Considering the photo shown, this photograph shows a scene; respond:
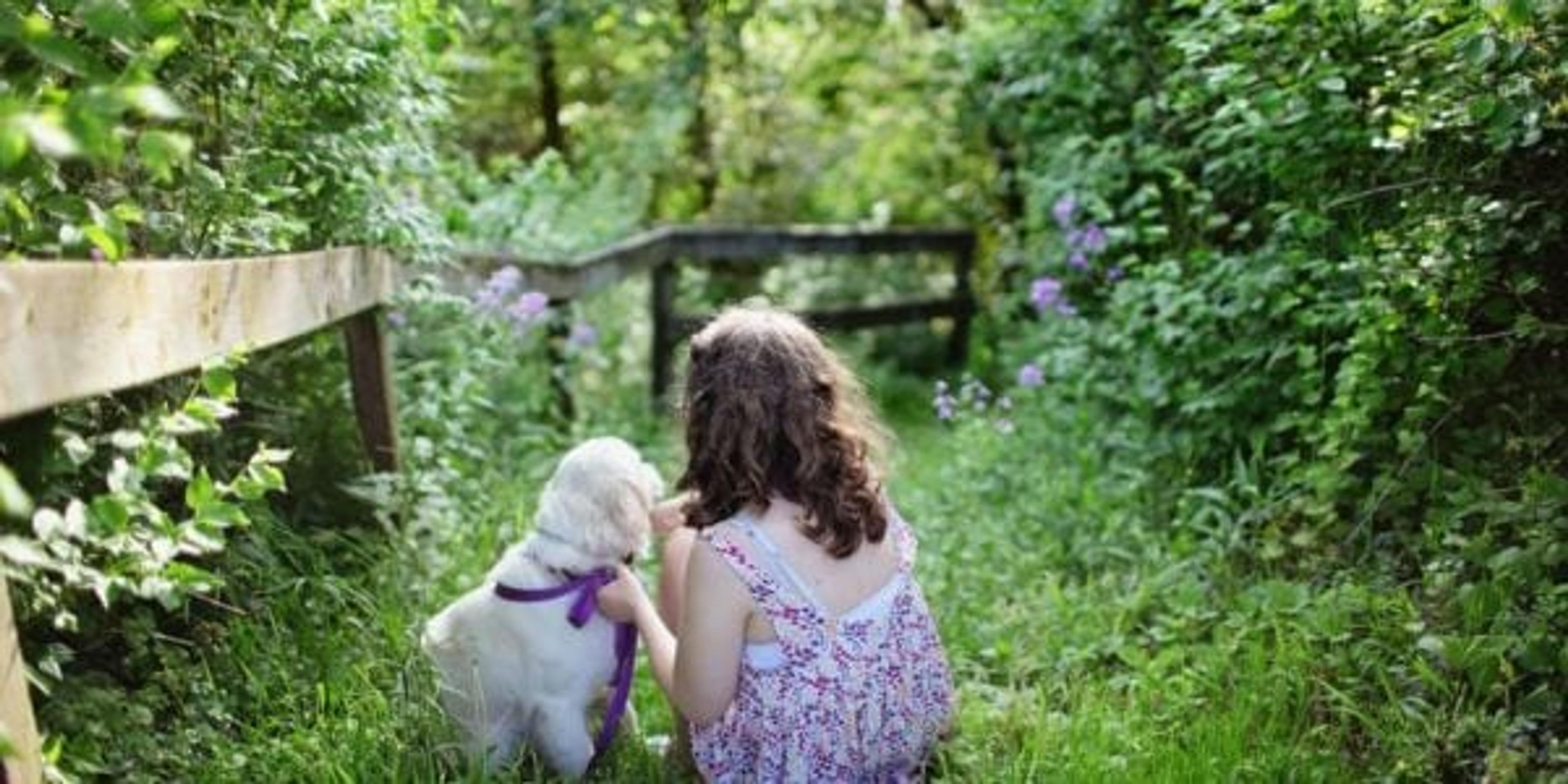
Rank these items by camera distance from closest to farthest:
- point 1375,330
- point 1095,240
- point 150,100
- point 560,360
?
point 150,100
point 1375,330
point 1095,240
point 560,360

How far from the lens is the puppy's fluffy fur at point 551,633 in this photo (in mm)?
3119

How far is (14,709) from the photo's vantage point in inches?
72.5

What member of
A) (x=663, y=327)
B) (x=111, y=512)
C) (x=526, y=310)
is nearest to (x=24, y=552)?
(x=111, y=512)

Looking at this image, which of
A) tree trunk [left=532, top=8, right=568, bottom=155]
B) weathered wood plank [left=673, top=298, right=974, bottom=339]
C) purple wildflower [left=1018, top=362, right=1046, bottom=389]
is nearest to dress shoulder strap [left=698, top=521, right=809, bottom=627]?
purple wildflower [left=1018, top=362, right=1046, bottom=389]

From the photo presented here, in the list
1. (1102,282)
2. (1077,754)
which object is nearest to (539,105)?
(1102,282)

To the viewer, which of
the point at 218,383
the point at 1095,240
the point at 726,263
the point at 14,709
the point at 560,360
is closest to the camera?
the point at 14,709

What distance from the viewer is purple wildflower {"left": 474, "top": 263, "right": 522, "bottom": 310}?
4871 millimetres

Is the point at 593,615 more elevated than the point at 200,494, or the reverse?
the point at 200,494

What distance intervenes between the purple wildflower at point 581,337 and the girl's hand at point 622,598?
318cm

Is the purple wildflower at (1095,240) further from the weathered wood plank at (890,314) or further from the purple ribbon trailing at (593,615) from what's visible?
the weathered wood plank at (890,314)

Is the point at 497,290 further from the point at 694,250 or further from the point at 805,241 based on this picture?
the point at 805,241

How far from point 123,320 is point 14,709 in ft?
1.63

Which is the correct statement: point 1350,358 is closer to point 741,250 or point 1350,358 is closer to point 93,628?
point 93,628

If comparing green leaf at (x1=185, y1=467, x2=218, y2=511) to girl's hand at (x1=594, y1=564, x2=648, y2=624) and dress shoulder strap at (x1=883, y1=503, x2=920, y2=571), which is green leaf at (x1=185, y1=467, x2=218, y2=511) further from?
dress shoulder strap at (x1=883, y1=503, x2=920, y2=571)
